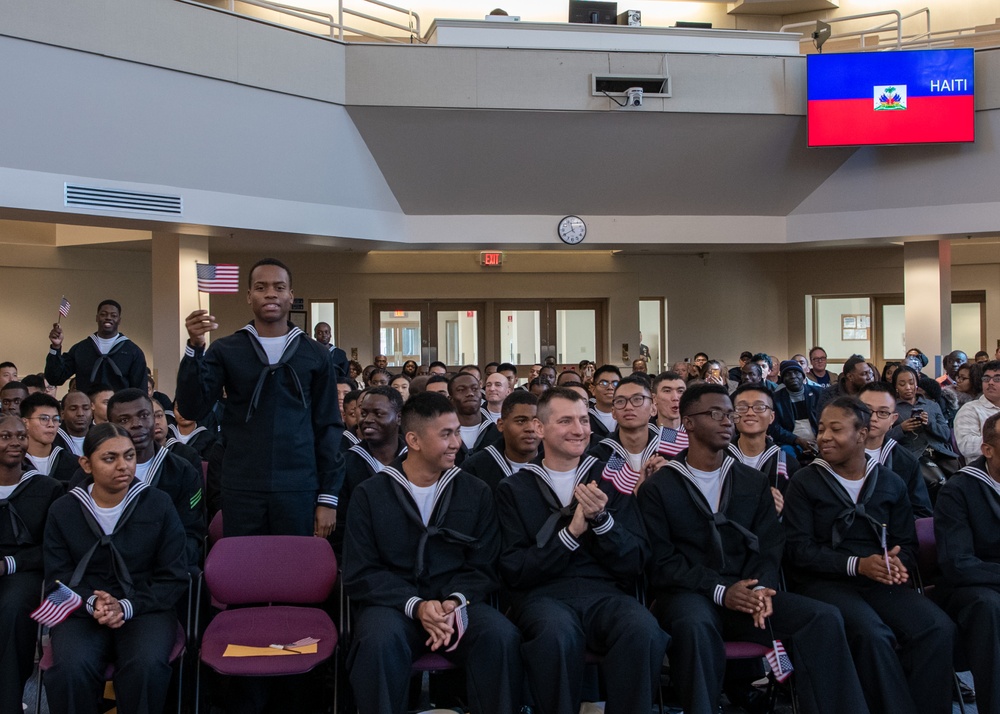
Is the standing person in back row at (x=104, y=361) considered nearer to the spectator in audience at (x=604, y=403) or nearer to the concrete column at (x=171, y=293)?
the concrete column at (x=171, y=293)

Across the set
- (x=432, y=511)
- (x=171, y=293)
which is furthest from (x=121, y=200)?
(x=432, y=511)

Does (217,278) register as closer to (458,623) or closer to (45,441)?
(45,441)

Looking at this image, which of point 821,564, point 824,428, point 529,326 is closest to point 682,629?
point 821,564

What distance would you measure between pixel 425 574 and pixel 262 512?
2.97 feet

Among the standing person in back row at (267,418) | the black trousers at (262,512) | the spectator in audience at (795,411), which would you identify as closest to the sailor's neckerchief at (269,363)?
the standing person in back row at (267,418)

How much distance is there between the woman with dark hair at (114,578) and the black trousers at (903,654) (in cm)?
271

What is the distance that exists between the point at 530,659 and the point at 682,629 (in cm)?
61

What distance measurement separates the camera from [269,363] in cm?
405

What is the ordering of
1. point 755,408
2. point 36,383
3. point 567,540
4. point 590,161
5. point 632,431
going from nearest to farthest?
point 567,540 < point 755,408 < point 632,431 < point 36,383 < point 590,161

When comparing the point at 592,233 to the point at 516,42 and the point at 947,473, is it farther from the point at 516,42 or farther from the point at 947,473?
the point at 947,473

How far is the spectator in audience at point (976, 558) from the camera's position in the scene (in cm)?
357

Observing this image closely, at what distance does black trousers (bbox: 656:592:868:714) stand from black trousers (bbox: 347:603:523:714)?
653 mm

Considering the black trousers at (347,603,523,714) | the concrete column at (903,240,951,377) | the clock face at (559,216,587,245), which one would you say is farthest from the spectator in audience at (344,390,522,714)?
the concrete column at (903,240,951,377)

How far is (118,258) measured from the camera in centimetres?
1402
